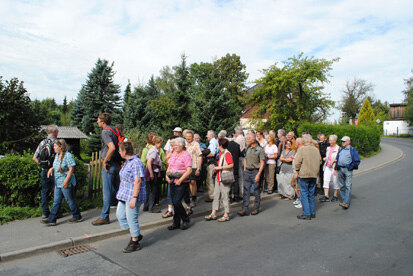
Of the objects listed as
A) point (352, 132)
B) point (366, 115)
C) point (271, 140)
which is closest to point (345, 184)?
point (271, 140)

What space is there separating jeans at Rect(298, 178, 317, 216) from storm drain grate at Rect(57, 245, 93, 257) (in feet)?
15.1

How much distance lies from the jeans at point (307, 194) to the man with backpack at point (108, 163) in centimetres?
420

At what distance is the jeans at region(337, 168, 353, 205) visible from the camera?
24.6 feet

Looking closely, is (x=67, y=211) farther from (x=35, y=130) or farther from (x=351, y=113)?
(x=351, y=113)

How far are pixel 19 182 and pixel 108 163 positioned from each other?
7.35 feet

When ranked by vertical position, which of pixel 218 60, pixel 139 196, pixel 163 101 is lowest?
pixel 139 196

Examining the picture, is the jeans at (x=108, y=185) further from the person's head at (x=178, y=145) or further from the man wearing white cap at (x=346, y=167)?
the man wearing white cap at (x=346, y=167)

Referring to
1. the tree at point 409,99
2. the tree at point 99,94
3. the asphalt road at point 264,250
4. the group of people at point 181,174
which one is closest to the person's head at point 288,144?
the group of people at point 181,174

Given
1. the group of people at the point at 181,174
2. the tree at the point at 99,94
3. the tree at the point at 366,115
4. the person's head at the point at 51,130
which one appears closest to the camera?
the group of people at the point at 181,174

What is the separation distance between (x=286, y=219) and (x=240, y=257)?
2543 millimetres

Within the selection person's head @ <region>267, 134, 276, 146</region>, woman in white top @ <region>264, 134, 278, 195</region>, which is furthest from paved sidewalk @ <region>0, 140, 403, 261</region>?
person's head @ <region>267, 134, 276, 146</region>

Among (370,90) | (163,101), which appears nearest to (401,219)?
(163,101)

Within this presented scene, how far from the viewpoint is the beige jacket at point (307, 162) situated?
21.8 ft

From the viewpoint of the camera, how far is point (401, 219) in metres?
6.45
